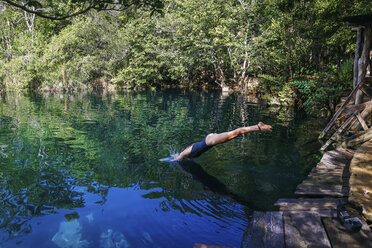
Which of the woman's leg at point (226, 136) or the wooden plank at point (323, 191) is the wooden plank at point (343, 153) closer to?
the wooden plank at point (323, 191)

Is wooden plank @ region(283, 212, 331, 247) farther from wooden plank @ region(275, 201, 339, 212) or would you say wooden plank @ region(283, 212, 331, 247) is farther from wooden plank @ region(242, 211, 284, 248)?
wooden plank @ region(275, 201, 339, 212)

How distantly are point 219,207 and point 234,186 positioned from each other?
1130 mm

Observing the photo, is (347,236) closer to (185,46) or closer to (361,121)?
(361,121)

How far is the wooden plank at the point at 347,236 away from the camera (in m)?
2.96

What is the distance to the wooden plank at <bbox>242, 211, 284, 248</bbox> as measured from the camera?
3.22m

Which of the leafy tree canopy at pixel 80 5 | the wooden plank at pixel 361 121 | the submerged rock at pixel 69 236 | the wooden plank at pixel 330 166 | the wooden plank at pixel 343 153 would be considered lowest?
the submerged rock at pixel 69 236

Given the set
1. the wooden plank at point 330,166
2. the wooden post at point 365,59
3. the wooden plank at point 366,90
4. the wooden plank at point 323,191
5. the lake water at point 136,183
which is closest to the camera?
the lake water at point 136,183

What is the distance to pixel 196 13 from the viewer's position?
90.1 ft

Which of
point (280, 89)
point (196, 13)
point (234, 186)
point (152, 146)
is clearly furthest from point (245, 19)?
point (234, 186)

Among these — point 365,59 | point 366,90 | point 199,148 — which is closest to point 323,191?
point 199,148

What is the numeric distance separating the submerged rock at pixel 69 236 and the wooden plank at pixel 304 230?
3.12 metres

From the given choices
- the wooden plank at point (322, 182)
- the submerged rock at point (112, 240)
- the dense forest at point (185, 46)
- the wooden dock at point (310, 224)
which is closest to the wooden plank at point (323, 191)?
the wooden dock at point (310, 224)

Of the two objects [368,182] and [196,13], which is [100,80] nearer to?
[196,13]

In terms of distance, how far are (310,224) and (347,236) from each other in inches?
17.7
